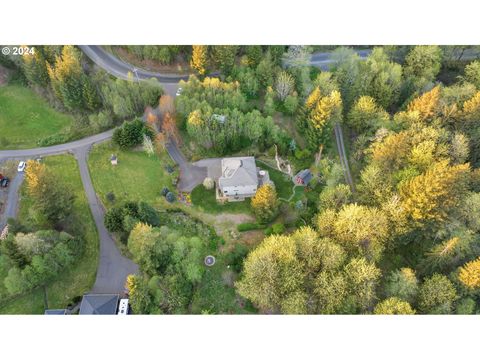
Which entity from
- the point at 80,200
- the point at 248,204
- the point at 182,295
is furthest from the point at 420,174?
the point at 80,200

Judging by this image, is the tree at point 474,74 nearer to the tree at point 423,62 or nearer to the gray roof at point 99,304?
the tree at point 423,62

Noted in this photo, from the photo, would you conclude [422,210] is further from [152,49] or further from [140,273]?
[152,49]

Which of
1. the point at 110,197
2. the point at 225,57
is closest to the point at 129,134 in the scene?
the point at 110,197

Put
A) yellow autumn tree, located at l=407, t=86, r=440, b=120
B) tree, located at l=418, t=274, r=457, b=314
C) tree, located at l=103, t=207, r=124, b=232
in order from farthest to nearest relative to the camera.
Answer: yellow autumn tree, located at l=407, t=86, r=440, b=120 → tree, located at l=103, t=207, r=124, b=232 → tree, located at l=418, t=274, r=457, b=314

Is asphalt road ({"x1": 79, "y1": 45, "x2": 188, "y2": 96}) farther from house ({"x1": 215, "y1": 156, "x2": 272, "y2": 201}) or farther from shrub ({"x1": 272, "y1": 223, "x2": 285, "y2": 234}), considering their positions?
shrub ({"x1": 272, "y1": 223, "x2": 285, "y2": 234})

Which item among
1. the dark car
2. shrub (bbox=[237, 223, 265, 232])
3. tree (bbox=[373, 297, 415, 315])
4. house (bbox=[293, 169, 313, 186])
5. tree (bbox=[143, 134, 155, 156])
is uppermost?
tree (bbox=[143, 134, 155, 156])

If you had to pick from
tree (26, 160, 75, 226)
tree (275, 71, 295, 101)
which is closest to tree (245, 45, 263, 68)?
tree (275, 71, 295, 101)

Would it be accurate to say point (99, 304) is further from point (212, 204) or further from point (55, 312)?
point (212, 204)
